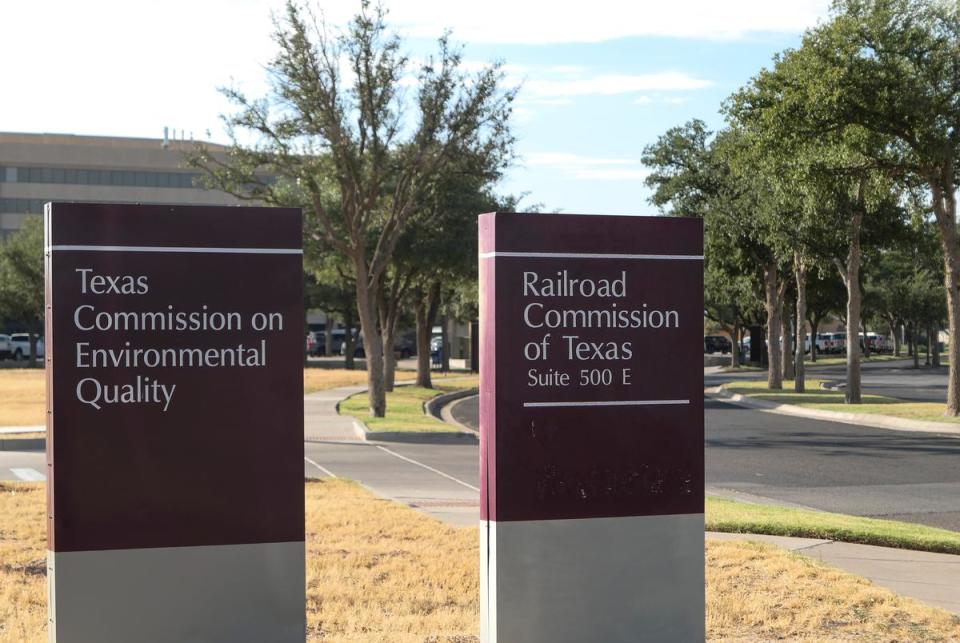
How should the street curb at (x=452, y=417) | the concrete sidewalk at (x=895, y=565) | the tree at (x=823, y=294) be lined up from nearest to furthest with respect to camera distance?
the concrete sidewalk at (x=895, y=565), the street curb at (x=452, y=417), the tree at (x=823, y=294)

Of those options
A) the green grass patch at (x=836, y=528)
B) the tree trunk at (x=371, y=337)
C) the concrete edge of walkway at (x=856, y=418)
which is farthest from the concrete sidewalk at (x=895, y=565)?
the tree trunk at (x=371, y=337)

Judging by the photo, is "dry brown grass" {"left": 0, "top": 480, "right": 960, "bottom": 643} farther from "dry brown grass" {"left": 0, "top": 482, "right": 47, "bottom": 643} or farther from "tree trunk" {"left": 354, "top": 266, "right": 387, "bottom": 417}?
"tree trunk" {"left": 354, "top": 266, "right": 387, "bottom": 417}

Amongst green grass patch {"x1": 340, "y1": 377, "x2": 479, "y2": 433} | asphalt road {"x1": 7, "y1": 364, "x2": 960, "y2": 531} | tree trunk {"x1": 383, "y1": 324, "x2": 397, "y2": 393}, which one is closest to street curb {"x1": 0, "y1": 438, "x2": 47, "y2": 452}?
asphalt road {"x1": 7, "y1": 364, "x2": 960, "y2": 531}

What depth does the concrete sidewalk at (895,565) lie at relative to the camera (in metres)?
8.61

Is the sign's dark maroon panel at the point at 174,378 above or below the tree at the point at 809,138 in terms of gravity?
below

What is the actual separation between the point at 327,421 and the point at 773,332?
67.0ft

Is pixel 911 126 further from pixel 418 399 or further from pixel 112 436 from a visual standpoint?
pixel 112 436

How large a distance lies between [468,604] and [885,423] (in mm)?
21227

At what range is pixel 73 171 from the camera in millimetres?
111250

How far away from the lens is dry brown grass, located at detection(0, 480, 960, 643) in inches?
294

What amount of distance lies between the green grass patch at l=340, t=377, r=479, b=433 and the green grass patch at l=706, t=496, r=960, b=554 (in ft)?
40.2

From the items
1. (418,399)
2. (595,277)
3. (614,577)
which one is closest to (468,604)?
(614,577)

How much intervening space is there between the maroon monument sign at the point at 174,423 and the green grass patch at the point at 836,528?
6.30m

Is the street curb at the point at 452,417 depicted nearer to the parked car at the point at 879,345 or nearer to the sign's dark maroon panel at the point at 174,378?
the sign's dark maroon panel at the point at 174,378
